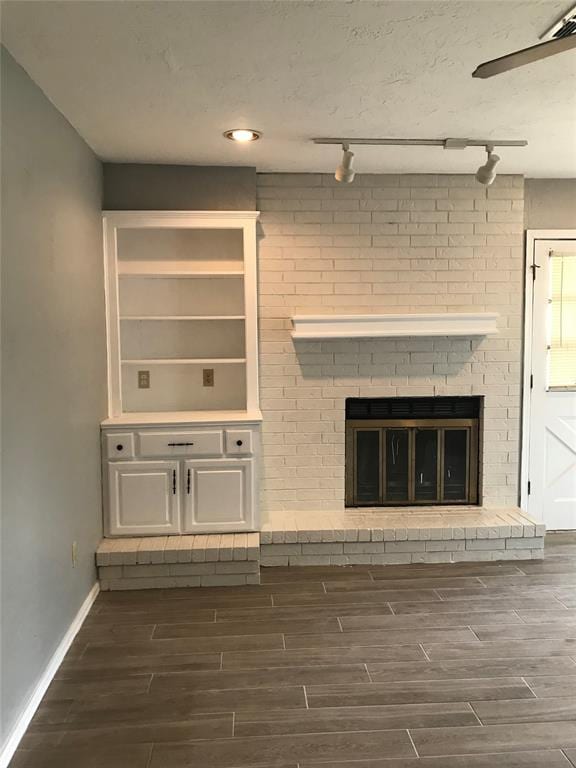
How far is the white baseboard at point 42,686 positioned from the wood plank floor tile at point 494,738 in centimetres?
143

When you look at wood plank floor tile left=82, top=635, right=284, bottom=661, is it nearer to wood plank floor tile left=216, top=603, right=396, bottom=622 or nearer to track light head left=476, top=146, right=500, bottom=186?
wood plank floor tile left=216, top=603, right=396, bottom=622

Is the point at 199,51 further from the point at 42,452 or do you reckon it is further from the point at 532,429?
the point at 532,429

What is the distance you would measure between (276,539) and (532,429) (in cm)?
201

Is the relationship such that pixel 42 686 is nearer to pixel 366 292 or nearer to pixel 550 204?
pixel 366 292

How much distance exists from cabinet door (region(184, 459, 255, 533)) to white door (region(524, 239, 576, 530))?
2066 mm

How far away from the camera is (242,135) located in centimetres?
329

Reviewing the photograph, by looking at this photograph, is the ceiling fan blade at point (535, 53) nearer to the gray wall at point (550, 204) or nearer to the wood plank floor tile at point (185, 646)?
the wood plank floor tile at point (185, 646)

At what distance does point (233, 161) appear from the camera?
385 cm

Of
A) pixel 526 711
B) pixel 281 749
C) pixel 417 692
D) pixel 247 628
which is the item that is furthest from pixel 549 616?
pixel 281 749

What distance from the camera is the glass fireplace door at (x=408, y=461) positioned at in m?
4.41

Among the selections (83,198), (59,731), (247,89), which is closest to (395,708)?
(59,731)

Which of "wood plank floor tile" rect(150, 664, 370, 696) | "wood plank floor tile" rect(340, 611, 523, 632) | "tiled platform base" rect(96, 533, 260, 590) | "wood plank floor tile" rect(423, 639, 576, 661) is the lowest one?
"wood plank floor tile" rect(150, 664, 370, 696)

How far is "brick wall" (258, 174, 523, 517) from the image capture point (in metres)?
4.22

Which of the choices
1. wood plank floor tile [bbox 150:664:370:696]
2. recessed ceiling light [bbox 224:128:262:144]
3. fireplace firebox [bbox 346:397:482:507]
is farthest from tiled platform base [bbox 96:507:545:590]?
recessed ceiling light [bbox 224:128:262:144]
